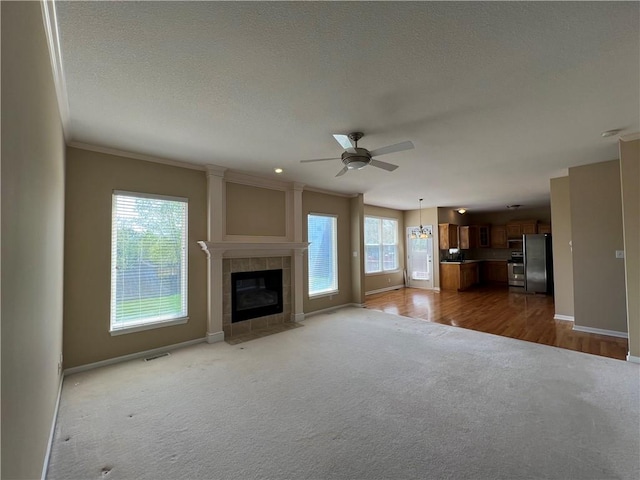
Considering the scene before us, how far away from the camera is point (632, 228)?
3.20 m

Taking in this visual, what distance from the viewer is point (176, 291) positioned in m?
3.90

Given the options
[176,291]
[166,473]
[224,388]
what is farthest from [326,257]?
[166,473]

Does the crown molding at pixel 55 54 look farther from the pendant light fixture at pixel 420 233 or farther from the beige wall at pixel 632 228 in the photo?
the pendant light fixture at pixel 420 233

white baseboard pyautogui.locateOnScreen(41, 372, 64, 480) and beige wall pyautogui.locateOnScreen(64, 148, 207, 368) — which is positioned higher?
beige wall pyautogui.locateOnScreen(64, 148, 207, 368)

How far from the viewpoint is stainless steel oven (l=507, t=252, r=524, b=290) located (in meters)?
8.46

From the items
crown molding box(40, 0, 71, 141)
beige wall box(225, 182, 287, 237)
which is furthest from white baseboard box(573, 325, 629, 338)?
crown molding box(40, 0, 71, 141)

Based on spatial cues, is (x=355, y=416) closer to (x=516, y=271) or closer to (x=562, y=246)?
(x=562, y=246)

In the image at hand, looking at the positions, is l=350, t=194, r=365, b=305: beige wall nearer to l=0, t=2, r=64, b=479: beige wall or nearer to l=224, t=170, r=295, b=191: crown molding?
l=224, t=170, r=295, b=191: crown molding

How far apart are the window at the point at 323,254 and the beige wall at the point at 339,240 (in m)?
0.13

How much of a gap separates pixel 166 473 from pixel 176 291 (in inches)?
100

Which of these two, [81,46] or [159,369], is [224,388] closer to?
[159,369]

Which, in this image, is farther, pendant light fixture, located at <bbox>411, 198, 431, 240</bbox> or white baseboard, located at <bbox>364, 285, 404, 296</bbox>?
pendant light fixture, located at <bbox>411, 198, 431, 240</bbox>

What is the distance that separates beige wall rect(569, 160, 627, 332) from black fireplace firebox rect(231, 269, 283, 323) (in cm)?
491

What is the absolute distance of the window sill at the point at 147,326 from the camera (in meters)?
3.39
